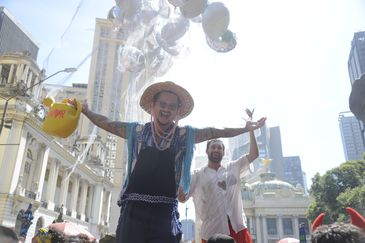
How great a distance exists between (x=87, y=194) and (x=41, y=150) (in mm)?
18742

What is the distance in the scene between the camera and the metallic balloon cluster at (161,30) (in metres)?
5.78

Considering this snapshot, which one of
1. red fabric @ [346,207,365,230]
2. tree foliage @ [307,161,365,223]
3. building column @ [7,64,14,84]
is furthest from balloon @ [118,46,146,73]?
tree foliage @ [307,161,365,223]

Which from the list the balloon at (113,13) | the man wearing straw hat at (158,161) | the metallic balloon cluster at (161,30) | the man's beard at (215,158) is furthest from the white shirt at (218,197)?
the balloon at (113,13)

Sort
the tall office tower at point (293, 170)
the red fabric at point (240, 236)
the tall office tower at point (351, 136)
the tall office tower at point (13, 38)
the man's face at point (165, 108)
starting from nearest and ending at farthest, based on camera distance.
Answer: the man's face at point (165, 108) < the red fabric at point (240, 236) < the tall office tower at point (13, 38) < the tall office tower at point (351, 136) < the tall office tower at point (293, 170)

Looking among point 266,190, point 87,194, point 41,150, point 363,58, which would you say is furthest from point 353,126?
point 41,150

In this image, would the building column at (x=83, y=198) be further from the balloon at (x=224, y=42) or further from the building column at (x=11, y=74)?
the balloon at (x=224, y=42)

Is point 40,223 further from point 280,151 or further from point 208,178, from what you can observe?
point 280,151

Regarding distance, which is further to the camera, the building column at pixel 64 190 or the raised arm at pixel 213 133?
the building column at pixel 64 190

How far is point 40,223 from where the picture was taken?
3188cm

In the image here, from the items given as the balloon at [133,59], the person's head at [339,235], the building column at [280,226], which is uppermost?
the building column at [280,226]

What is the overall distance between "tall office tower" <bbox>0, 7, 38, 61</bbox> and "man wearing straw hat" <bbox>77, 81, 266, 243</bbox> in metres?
60.1

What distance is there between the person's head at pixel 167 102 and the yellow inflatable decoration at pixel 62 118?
2.07 ft

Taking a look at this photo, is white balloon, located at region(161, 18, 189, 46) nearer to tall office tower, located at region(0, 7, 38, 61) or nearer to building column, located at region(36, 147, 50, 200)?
building column, located at region(36, 147, 50, 200)

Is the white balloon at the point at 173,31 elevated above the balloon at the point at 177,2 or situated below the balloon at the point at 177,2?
below
